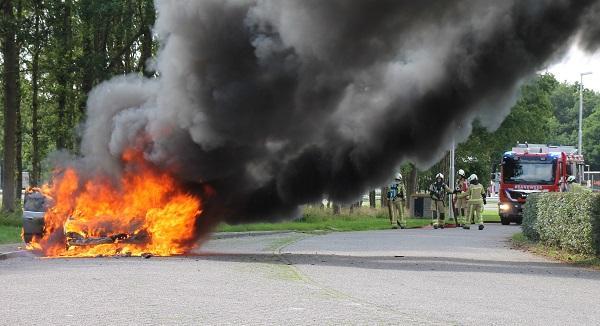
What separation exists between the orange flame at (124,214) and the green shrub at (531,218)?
885 cm

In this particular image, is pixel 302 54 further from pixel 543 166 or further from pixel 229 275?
pixel 543 166

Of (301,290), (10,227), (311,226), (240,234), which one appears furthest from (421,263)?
(10,227)

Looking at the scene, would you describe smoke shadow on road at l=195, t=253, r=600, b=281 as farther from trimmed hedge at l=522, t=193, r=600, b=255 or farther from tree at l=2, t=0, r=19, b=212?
tree at l=2, t=0, r=19, b=212

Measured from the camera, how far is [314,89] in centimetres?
1559

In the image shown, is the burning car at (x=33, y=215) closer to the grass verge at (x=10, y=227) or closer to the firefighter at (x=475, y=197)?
the grass verge at (x=10, y=227)

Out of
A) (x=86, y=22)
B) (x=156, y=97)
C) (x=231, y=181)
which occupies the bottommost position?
(x=231, y=181)

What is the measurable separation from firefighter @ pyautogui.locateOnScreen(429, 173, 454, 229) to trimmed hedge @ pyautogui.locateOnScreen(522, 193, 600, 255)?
751 cm

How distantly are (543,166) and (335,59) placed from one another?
2212 cm

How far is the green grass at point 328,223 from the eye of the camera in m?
27.8

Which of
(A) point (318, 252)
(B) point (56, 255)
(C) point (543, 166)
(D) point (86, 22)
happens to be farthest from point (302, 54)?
(C) point (543, 166)

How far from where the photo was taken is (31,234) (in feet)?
66.6

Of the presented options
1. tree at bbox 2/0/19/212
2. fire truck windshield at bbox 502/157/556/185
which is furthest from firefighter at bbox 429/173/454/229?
tree at bbox 2/0/19/212

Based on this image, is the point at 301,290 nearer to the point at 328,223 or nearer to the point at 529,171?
the point at 328,223

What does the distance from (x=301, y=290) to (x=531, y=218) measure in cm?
1282
